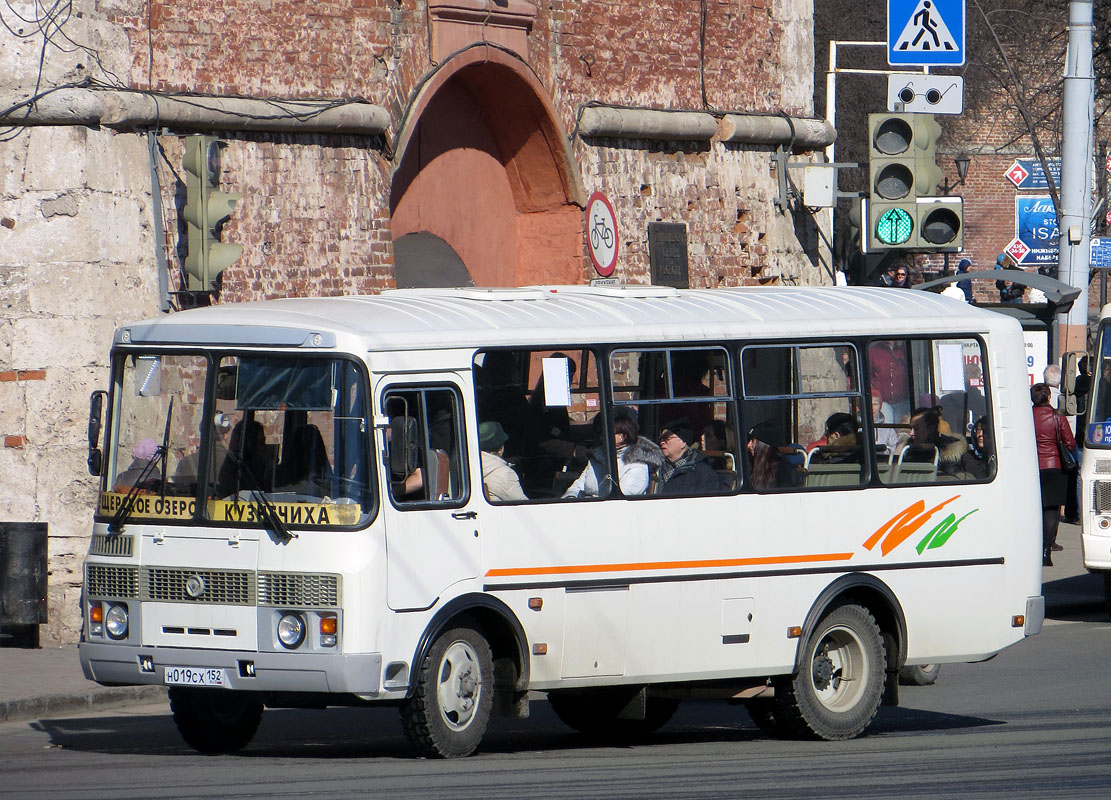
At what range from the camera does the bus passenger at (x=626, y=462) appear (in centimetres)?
1066

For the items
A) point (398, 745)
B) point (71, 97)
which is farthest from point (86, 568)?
point (71, 97)

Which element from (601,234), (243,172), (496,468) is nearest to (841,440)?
(496,468)

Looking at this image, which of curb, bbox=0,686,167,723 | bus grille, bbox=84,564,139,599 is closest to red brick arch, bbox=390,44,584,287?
curb, bbox=0,686,167,723

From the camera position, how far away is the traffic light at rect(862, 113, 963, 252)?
17.6m

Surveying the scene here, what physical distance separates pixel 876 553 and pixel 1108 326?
277 inches

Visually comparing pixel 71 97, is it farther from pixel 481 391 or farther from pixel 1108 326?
pixel 1108 326

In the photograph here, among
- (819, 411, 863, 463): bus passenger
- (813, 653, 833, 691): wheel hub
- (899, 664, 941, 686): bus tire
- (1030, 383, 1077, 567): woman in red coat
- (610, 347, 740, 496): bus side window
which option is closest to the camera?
(610, 347, 740, 496): bus side window

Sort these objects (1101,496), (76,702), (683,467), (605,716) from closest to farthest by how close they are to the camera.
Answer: (683,467) < (605,716) < (76,702) < (1101,496)

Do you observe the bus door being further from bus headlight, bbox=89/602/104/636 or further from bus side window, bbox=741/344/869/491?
bus side window, bbox=741/344/869/491

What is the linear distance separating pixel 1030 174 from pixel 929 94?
2155 cm

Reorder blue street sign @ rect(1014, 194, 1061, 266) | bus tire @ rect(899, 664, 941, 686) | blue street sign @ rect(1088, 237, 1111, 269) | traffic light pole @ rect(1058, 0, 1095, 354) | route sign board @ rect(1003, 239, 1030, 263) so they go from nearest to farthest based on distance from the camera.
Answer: bus tire @ rect(899, 664, 941, 686)
traffic light pole @ rect(1058, 0, 1095, 354)
blue street sign @ rect(1088, 237, 1111, 269)
route sign board @ rect(1003, 239, 1030, 263)
blue street sign @ rect(1014, 194, 1061, 266)

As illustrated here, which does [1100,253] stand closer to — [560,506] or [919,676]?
[919,676]

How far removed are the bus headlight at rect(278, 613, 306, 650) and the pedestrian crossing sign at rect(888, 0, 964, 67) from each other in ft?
37.8

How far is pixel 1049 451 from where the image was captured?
20.8 meters
